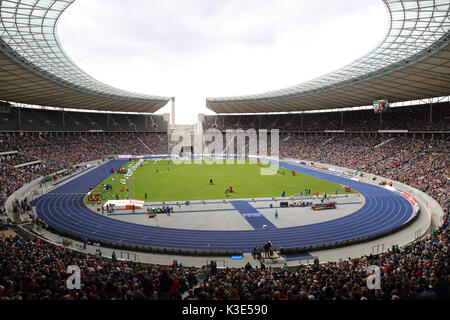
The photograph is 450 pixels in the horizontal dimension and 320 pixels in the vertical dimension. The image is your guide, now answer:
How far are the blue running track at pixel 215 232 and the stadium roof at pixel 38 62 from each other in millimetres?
15010

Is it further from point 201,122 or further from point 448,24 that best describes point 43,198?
point 201,122

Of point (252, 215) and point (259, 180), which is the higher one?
point (259, 180)

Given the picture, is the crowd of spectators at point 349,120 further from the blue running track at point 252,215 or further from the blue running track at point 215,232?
the blue running track at point 252,215

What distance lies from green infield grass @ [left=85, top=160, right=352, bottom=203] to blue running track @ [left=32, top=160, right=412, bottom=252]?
581 centimetres

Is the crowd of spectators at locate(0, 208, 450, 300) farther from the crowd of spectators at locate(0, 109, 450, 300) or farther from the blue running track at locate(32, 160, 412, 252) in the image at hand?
the blue running track at locate(32, 160, 412, 252)

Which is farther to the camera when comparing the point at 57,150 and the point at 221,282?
the point at 57,150

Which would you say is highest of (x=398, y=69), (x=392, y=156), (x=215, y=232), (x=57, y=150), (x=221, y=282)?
(x=398, y=69)

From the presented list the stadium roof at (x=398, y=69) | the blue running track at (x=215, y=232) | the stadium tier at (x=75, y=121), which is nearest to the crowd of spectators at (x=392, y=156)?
the blue running track at (x=215, y=232)

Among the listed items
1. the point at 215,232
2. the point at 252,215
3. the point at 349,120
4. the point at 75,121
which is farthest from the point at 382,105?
the point at 75,121

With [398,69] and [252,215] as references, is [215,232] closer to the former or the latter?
[252,215]

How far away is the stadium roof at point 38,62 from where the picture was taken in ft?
73.4

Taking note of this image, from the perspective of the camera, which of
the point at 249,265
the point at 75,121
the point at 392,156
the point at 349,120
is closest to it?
the point at 249,265

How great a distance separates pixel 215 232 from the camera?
22953 mm

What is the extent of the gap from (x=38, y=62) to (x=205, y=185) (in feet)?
80.7
